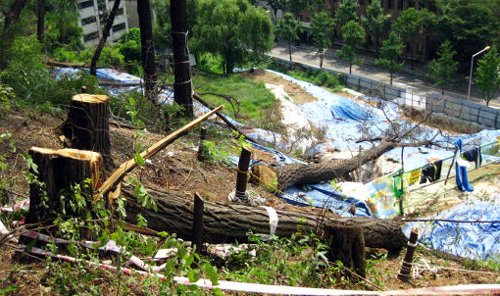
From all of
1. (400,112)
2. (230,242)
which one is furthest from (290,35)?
(230,242)

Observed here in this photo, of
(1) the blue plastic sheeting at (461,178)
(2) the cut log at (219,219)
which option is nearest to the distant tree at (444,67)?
(1) the blue plastic sheeting at (461,178)

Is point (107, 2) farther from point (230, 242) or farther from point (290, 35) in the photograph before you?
point (230, 242)

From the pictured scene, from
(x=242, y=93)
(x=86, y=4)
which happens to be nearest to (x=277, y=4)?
(x=86, y=4)

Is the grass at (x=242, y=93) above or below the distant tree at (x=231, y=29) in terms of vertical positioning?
below

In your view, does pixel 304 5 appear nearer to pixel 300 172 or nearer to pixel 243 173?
pixel 300 172

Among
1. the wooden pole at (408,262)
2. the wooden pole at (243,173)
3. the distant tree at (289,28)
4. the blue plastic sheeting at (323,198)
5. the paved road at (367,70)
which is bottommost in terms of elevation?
the paved road at (367,70)

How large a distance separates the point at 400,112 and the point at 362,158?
39.7ft

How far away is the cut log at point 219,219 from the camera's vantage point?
5496 mm

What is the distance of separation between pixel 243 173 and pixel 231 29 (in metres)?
24.1

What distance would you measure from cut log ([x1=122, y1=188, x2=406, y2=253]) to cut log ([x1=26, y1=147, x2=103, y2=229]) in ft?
2.95

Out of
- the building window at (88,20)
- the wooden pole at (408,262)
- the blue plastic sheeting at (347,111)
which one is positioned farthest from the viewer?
the building window at (88,20)

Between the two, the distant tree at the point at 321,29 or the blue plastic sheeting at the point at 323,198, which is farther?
the distant tree at the point at 321,29

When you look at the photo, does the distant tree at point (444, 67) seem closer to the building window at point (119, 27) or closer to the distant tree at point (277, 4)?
the distant tree at point (277, 4)

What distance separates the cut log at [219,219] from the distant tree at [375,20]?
33.0m
